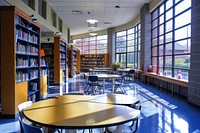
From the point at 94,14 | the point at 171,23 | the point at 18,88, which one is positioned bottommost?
the point at 18,88

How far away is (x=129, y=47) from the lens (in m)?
15.6

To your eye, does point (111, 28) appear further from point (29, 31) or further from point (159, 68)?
point (29, 31)

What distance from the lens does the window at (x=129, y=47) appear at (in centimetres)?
1391

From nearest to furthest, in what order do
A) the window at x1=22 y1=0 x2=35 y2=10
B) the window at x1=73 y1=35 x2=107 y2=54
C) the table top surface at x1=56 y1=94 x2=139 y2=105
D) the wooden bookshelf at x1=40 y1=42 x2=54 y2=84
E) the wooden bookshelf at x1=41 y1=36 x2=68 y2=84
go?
the table top surface at x1=56 y1=94 x2=139 y2=105 < the window at x1=22 y1=0 x2=35 y2=10 < the wooden bookshelf at x1=41 y1=36 x2=68 y2=84 < the wooden bookshelf at x1=40 y1=42 x2=54 y2=84 < the window at x1=73 y1=35 x2=107 y2=54

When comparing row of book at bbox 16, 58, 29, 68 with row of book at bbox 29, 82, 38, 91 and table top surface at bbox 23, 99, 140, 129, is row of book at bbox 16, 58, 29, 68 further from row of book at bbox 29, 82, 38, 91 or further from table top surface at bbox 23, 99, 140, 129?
table top surface at bbox 23, 99, 140, 129

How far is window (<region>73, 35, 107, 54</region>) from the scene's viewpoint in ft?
61.8

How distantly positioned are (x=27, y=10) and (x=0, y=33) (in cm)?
280

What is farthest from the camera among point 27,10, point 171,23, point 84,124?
point 171,23

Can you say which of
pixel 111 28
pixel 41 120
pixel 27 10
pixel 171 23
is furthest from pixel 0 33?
pixel 111 28

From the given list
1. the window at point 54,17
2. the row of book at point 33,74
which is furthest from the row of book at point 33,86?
the window at point 54,17

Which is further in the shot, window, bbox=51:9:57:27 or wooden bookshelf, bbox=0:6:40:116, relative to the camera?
window, bbox=51:9:57:27

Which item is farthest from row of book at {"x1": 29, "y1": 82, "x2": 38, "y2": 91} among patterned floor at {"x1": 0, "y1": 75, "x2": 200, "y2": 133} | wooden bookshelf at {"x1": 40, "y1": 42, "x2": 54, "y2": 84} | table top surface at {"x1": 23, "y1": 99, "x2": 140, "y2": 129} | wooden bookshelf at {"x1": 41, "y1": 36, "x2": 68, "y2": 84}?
wooden bookshelf at {"x1": 40, "y1": 42, "x2": 54, "y2": 84}

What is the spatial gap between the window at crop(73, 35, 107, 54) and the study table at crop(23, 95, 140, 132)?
1655 centimetres

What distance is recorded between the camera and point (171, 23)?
812 cm
